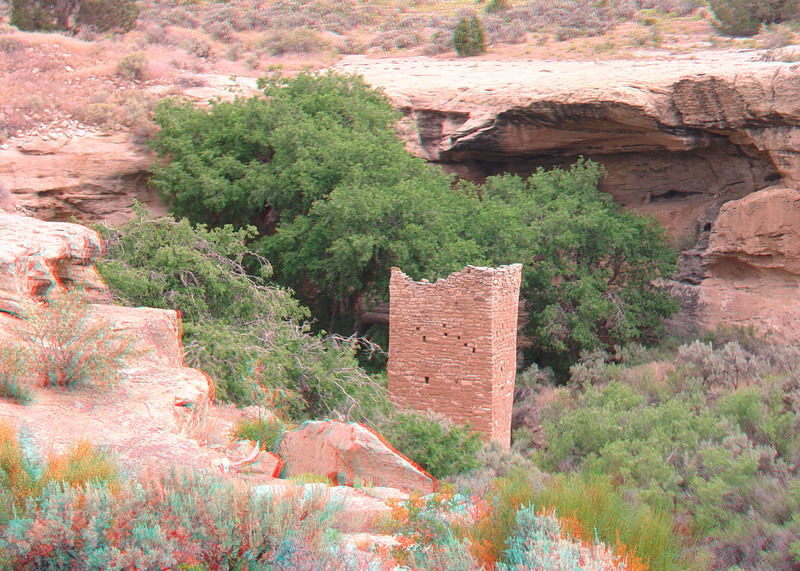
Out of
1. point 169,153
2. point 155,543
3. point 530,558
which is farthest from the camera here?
point 169,153

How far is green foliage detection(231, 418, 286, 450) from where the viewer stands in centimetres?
585

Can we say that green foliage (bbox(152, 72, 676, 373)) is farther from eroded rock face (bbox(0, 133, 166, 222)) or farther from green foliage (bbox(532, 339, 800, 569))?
green foliage (bbox(532, 339, 800, 569))

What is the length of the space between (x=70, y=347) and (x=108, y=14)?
24515mm

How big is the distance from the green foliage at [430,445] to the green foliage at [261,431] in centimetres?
198

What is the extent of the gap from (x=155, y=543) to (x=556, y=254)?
1304 centimetres

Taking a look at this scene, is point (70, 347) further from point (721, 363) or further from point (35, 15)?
point (35, 15)

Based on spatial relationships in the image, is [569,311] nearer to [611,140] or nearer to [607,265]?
[607,265]

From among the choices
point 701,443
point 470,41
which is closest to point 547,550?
point 701,443

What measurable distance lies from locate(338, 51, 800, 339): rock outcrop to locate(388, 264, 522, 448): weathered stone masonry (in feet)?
24.0

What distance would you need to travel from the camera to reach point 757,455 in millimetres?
8078

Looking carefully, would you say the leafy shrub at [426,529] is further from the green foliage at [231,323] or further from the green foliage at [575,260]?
the green foliage at [575,260]

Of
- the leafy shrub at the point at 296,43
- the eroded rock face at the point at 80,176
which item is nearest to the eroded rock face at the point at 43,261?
the eroded rock face at the point at 80,176

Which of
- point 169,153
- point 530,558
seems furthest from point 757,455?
point 169,153

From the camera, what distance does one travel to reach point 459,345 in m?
10.6
